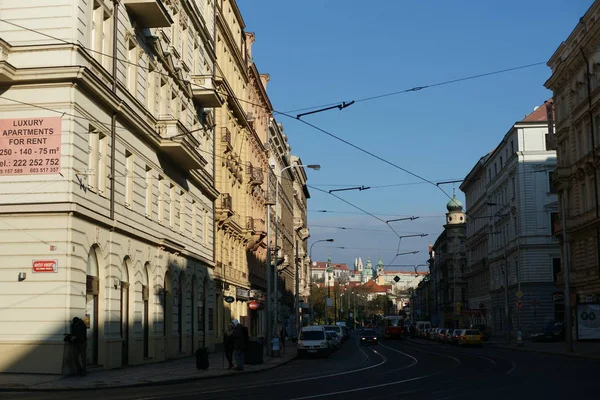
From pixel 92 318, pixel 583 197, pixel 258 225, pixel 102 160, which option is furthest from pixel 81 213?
pixel 583 197

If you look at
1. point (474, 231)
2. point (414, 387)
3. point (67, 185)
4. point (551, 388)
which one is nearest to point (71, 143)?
point (67, 185)

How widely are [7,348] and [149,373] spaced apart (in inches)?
189

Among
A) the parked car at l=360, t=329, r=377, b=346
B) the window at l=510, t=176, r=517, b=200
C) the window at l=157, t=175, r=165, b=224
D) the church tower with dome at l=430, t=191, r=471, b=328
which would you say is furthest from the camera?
the church tower with dome at l=430, t=191, r=471, b=328

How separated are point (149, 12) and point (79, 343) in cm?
1292

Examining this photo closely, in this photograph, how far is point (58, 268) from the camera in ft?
76.3

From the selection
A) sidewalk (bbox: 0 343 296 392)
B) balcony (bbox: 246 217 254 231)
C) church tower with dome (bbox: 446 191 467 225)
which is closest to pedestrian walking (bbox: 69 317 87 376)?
sidewalk (bbox: 0 343 296 392)

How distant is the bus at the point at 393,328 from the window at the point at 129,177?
225ft

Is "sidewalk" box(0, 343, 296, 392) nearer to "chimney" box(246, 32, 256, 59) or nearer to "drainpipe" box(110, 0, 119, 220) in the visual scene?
"drainpipe" box(110, 0, 119, 220)

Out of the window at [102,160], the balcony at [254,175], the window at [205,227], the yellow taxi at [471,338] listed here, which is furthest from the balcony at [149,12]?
the yellow taxi at [471,338]

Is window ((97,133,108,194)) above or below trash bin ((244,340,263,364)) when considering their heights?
above

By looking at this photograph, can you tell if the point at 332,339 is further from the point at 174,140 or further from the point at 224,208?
the point at 174,140

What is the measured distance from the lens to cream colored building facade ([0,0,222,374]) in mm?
23281

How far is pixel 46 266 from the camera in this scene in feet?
76.3

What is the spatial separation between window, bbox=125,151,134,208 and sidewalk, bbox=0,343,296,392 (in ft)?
19.3
